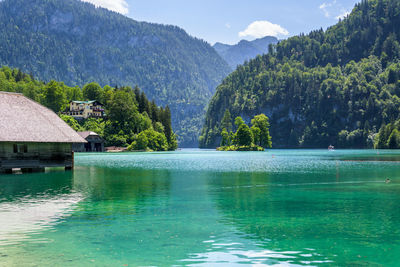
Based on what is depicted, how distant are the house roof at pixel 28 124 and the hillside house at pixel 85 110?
12800 centimetres

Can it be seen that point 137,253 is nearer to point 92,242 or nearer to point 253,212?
point 92,242

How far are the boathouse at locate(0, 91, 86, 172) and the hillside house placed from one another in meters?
128

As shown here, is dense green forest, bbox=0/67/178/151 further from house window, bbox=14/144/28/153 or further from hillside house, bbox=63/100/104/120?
house window, bbox=14/144/28/153

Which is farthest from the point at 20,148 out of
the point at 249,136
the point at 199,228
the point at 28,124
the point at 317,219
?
the point at 249,136

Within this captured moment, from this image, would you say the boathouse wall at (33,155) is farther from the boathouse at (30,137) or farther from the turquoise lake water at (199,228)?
the turquoise lake water at (199,228)

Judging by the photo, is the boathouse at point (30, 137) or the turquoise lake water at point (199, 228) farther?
the boathouse at point (30, 137)

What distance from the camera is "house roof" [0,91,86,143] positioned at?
5081cm

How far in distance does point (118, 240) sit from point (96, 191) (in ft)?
57.2

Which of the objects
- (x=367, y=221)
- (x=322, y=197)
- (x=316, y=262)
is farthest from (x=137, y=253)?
(x=322, y=197)

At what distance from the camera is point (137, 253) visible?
47.8ft

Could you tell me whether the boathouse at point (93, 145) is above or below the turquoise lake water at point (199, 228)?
above

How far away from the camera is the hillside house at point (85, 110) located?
184 meters

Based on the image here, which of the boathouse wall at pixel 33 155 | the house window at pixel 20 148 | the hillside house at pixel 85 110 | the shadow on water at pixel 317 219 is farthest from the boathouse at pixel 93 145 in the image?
the shadow on water at pixel 317 219

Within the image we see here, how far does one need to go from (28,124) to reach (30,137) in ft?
7.09
